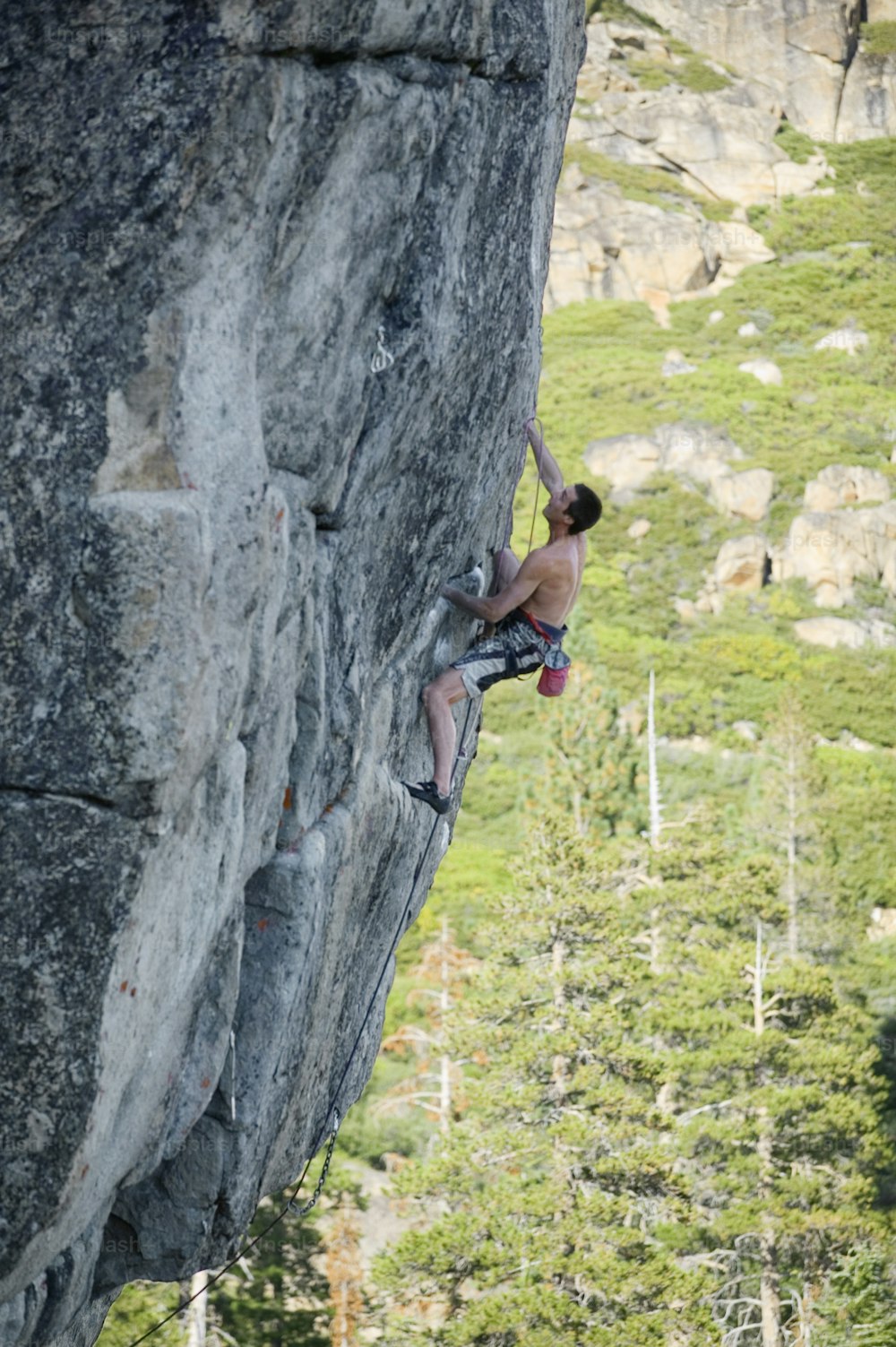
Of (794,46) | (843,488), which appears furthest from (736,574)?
(794,46)

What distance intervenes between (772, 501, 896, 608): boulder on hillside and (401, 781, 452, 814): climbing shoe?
36477mm

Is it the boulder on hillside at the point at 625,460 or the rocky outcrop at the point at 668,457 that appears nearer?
the rocky outcrop at the point at 668,457

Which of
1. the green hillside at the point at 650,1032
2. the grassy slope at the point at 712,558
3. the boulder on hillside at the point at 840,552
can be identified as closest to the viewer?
the green hillside at the point at 650,1032

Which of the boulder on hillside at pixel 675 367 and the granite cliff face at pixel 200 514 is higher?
the granite cliff face at pixel 200 514

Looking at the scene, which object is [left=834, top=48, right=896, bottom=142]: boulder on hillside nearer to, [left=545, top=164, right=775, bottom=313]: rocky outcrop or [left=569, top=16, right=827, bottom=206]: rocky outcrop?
[left=569, top=16, right=827, bottom=206]: rocky outcrop

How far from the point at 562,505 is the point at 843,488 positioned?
131ft

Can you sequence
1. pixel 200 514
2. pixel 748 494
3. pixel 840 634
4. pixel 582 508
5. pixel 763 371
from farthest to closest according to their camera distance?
1. pixel 763 371
2. pixel 748 494
3. pixel 840 634
4. pixel 582 508
5. pixel 200 514

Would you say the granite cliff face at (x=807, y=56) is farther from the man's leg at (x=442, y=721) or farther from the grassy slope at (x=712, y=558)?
the man's leg at (x=442, y=721)

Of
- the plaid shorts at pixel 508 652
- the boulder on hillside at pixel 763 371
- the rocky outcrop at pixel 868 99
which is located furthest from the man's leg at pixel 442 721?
the rocky outcrop at pixel 868 99

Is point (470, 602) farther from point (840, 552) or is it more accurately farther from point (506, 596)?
point (840, 552)

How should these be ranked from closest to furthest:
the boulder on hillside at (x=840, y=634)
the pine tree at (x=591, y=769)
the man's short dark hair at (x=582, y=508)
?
the man's short dark hair at (x=582, y=508), the pine tree at (x=591, y=769), the boulder on hillside at (x=840, y=634)

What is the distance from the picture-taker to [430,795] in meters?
7.41

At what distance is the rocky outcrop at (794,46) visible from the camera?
76125 millimetres

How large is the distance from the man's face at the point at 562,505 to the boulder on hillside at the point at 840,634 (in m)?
34.8
